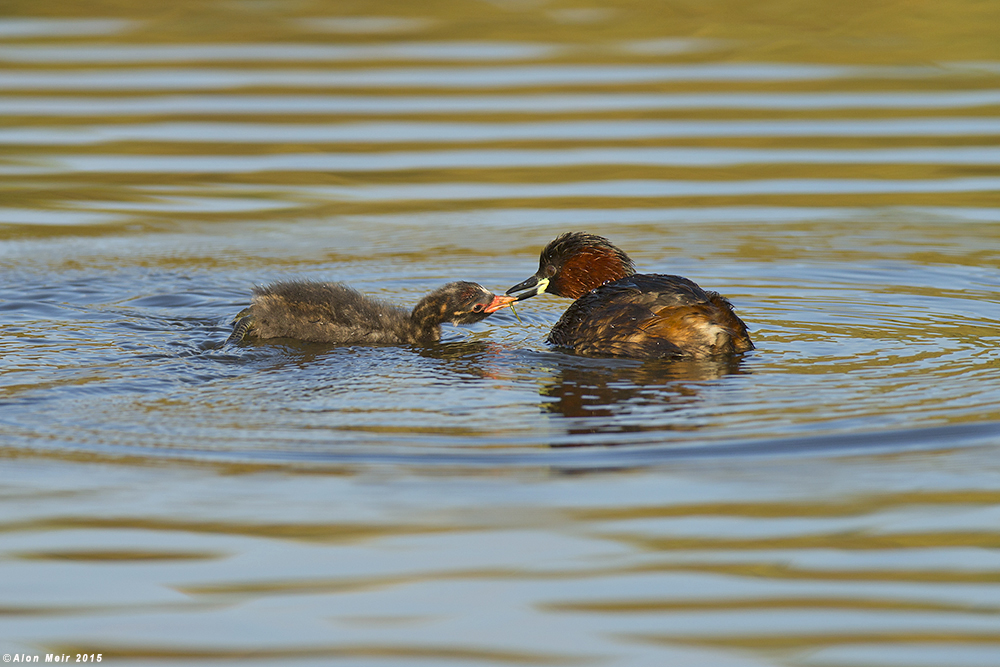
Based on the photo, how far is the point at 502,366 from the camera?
23.1 feet

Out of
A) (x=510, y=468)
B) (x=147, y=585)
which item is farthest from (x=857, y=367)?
(x=147, y=585)

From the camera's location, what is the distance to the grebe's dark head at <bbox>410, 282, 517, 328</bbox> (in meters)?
7.91

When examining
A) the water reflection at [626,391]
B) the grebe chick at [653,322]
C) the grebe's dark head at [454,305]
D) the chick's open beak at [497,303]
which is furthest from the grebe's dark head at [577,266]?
the water reflection at [626,391]

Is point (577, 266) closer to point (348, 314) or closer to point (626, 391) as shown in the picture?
point (348, 314)

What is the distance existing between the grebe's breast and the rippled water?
16cm

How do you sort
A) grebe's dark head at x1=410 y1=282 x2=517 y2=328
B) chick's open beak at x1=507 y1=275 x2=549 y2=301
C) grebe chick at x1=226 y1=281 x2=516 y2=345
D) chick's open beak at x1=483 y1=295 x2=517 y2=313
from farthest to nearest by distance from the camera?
chick's open beak at x1=507 y1=275 x2=549 y2=301
chick's open beak at x1=483 y1=295 x2=517 y2=313
grebe's dark head at x1=410 y1=282 x2=517 y2=328
grebe chick at x1=226 y1=281 x2=516 y2=345

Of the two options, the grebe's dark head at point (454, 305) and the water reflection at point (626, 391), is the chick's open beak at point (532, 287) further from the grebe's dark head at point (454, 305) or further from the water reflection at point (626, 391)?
the water reflection at point (626, 391)

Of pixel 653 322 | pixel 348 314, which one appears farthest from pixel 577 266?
pixel 348 314

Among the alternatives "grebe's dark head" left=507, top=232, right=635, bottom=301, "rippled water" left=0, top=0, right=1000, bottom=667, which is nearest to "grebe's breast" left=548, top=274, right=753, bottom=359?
"rippled water" left=0, top=0, right=1000, bottom=667

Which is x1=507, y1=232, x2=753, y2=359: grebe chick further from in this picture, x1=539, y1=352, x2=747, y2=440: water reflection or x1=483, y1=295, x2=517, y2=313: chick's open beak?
x1=483, y1=295, x2=517, y2=313: chick's open beak

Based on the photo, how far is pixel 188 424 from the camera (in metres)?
5.77

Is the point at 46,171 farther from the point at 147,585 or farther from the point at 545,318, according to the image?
the point at 147,585

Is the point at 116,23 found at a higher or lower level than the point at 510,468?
higher

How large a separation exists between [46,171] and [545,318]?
17.1 feet
